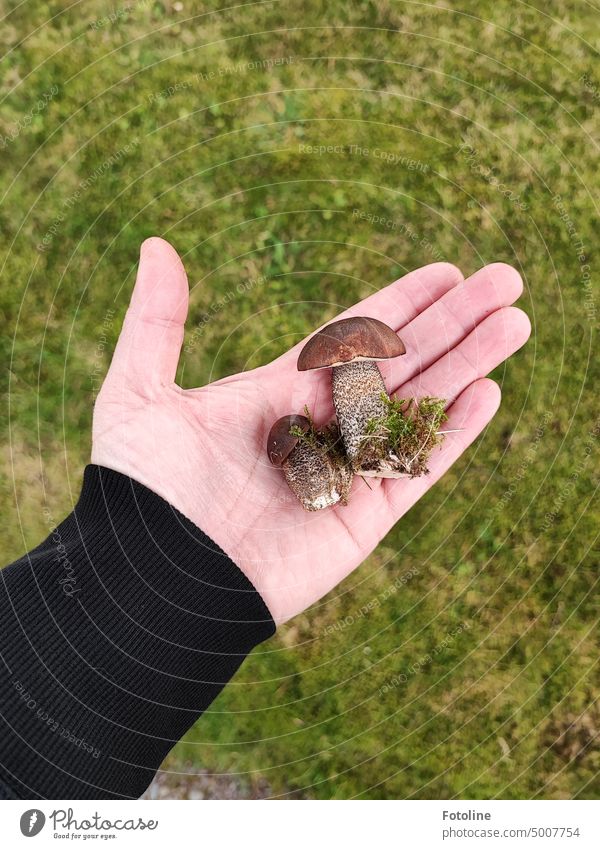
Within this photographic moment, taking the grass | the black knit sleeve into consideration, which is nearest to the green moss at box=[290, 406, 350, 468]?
the black knit sleeve

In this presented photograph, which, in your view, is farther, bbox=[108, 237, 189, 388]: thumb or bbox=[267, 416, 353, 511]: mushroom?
bbox=[267, 416, 353, 511]: mushroom

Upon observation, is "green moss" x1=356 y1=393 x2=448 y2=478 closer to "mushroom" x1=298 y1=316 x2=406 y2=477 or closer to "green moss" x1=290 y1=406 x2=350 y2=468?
"mushroom" x1=298 y1=316 x2=406 y2=477

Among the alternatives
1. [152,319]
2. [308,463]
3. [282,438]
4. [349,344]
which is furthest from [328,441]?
[152,319]

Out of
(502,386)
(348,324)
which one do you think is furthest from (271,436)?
(502,386)

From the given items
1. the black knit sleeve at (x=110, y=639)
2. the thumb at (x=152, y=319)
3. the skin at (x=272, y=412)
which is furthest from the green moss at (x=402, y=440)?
the thumb at (x=152, y=319)

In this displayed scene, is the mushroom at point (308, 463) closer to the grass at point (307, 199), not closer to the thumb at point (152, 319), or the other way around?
the thumb at point (152, 319)
